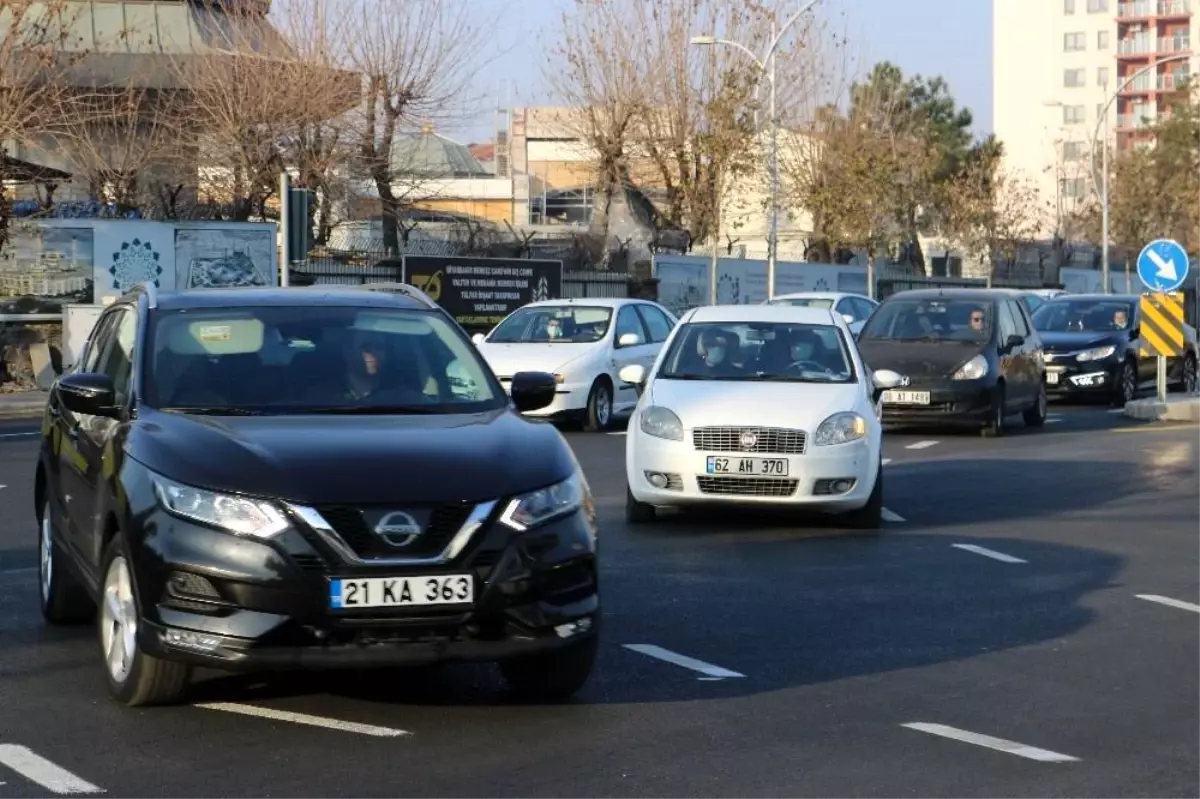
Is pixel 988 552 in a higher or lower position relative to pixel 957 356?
lower

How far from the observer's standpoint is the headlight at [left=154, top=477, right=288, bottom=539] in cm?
673

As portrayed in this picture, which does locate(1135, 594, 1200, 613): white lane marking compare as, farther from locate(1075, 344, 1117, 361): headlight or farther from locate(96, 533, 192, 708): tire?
locate(1075, 344, 1117, 361): headlight

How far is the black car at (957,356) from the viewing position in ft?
70.4

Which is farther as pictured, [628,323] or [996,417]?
[628,323]

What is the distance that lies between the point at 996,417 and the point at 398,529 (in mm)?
15750

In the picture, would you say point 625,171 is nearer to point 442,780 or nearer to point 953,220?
point 953,220

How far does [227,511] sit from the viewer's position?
22.2ft

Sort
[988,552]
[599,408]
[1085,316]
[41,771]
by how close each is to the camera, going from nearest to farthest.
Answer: [41,771] → [988,552] → [599,408] → [1085,316]

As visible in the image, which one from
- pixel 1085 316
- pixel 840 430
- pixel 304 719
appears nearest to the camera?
pixel 304 719

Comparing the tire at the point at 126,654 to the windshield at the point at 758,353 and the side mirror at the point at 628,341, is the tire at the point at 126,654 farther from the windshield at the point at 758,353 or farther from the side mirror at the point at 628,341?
the side mirror at the point at 628,341

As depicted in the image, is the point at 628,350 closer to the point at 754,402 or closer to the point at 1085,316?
the point at 1085,316

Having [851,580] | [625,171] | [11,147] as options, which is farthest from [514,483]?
[625,171]

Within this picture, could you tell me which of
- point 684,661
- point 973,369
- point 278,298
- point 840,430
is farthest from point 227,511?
point 973,369

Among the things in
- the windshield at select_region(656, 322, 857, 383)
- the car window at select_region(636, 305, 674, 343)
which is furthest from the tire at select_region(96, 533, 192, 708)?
the car window at select_region(636, 305, 674, 343)
